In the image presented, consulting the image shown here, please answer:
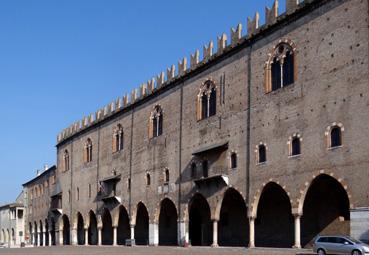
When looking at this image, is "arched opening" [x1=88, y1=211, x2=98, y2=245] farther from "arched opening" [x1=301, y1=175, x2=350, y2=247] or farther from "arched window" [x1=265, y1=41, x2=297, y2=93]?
"arched window" [x1=265, y1=41, x2=297, y2=93]

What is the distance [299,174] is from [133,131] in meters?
19.5

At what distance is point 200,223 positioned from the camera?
37.8 meters

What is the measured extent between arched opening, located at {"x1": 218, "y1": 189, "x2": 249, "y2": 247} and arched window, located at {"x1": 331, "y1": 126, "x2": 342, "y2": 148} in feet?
27.3

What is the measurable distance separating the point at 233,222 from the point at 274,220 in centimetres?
406

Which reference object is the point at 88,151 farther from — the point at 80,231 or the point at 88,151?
the point at 80,231

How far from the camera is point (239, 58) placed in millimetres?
31625

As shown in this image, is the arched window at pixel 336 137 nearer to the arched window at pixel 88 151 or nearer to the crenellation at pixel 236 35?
the crenellation at pixel 236 35

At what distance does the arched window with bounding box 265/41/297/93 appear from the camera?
1085 inches

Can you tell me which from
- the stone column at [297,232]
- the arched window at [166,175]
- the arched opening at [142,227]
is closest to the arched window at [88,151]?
the arched opening at [142,227]

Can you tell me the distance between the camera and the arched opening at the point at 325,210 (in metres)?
25.7

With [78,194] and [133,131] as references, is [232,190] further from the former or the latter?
[78,194]

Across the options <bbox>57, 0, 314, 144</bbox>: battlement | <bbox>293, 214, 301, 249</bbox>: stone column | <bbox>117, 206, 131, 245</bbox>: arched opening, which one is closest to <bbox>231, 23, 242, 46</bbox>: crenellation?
<bbox>57, 0, 314, 144</bbox>: battlement

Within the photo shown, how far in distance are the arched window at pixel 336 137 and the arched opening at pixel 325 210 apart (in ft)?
5.39

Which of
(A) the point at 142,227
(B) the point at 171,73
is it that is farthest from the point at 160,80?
(A) the point at 142,227
